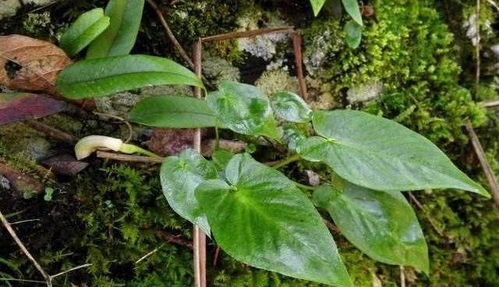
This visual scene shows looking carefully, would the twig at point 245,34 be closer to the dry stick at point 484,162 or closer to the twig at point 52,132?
the twig at point 52,132

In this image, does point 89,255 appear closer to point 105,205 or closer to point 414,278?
point 105,205

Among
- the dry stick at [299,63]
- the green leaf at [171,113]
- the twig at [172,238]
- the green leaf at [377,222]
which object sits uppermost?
the dry stick at [299,63]

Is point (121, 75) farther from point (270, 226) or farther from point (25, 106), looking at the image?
point (270, 226)

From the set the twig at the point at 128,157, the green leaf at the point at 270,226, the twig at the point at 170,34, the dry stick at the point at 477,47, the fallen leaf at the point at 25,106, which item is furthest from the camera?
the dry stick at the point at 477,47

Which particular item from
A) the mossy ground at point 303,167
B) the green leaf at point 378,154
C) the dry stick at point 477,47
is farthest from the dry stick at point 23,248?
the dry stick at point 477,47

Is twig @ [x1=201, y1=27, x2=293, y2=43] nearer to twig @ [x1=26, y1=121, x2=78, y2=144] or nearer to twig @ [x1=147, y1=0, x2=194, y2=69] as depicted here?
twig @ [x1=147, y1=0, x2=194, y2=69]

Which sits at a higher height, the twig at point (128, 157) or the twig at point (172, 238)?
the twig at point (128, 157)

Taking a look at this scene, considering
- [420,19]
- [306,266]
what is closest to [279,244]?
[306,266]
